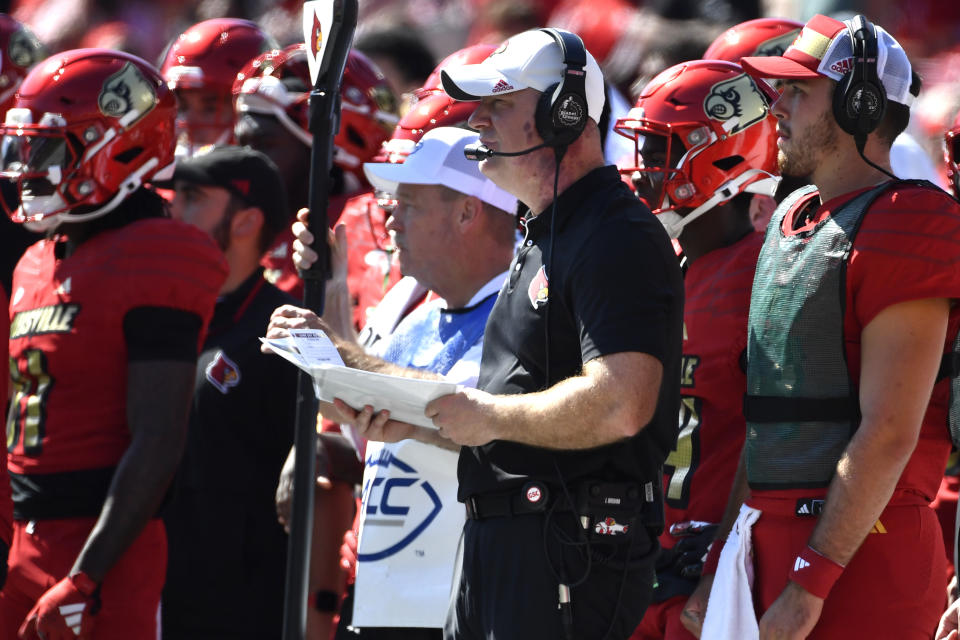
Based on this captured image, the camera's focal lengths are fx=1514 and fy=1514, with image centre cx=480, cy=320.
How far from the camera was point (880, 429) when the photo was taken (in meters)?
3.57

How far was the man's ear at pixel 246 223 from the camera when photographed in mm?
6305

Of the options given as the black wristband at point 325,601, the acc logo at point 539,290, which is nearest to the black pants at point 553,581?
the acc logo at point 539,290

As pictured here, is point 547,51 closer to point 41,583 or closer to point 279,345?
point 279,345

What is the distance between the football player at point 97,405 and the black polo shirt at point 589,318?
1546 mm

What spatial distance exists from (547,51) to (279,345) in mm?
995

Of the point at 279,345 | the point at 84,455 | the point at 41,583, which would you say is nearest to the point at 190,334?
the point at 84,455

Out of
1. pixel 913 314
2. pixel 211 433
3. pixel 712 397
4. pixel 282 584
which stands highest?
pixel 913 314

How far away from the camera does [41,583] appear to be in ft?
16.2

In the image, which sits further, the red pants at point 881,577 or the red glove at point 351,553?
the red glove at point 351,553

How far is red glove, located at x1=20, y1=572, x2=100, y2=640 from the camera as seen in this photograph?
468cm

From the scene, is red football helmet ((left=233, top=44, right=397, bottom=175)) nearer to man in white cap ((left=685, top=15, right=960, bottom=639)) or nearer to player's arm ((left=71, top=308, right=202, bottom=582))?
Result: player's arm ((left=71, top=308, right=202, bottom=582))

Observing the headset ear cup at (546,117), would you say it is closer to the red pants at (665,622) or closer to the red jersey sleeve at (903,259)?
the red jersey sleeve at (903,259)

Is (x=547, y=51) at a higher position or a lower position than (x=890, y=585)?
higher

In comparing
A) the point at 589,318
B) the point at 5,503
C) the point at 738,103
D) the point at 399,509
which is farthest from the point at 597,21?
the point at 589,318
